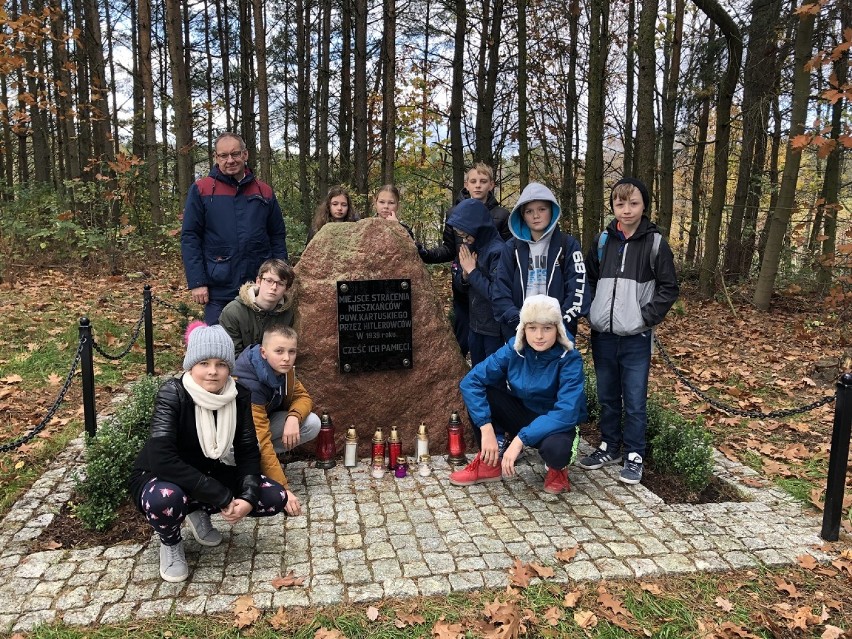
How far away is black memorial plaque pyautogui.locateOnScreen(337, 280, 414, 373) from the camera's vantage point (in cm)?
476

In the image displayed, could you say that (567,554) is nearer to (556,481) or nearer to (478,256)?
(556,481)

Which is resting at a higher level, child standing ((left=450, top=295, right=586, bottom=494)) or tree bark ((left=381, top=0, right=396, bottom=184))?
tree bark ((left=381, top=0, right=396, bottom=184))

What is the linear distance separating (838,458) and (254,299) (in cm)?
377

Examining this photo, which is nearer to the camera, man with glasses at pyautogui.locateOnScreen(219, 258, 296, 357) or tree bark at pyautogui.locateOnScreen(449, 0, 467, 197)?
man with glasses at pyautogui.locateOnScreen(219, 258, 296, 357)

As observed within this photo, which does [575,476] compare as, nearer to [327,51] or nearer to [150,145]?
[150,145]

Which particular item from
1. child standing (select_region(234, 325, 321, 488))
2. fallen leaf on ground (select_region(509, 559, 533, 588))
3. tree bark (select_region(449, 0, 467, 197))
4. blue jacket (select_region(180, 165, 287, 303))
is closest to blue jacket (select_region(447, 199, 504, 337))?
child standing (select_region(234, 325, 321, 488))

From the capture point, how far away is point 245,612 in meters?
2.88

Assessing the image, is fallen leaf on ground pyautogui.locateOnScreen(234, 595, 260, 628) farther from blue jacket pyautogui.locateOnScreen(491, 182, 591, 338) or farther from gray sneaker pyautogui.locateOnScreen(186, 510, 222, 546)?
blue jacket pyautogui.locateOnScreen(491, 182, 591, 338)

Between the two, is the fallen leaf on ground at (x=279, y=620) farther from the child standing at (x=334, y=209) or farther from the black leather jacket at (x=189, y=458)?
the child standing at (x=334, y=209)

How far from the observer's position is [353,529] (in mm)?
3709

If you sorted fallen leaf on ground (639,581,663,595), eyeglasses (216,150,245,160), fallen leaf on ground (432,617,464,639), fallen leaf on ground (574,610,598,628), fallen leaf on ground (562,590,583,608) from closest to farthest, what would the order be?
fallen leaf on ground (432,617,464,639)
fallen leaf on ground (574,610,598,628)
fallen leaf on ground (562,590,583,608)
fallen leaf on ground (639,581,663,595)
eyeglasses (216,150,245,160)

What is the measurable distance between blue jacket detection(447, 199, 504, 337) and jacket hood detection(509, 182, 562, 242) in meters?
0.22

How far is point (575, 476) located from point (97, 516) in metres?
3.18

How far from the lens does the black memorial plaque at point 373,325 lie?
476cm
